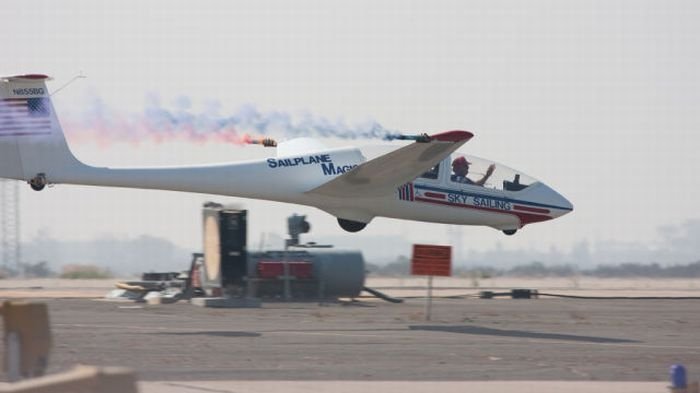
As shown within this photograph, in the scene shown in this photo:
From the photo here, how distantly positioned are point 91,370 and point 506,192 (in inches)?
950

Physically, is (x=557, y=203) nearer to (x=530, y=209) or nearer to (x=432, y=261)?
(x=530, y=209)

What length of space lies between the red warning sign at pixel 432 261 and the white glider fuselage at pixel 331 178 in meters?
3.02

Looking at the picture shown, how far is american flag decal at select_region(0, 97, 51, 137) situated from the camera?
27.4 metres

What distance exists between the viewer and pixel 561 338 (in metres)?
24.6

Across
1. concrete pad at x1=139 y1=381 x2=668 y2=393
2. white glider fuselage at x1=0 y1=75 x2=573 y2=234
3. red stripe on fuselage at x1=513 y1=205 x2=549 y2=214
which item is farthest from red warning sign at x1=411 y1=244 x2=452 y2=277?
concrete pad at x1=139 y1=381 x2=668 y2=393

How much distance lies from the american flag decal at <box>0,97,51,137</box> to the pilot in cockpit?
11.5m

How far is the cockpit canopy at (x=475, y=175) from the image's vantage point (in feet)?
110

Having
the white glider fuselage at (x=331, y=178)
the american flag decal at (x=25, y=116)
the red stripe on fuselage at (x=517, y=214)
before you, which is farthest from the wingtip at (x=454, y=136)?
the american flag decal at (x=25, y=116)

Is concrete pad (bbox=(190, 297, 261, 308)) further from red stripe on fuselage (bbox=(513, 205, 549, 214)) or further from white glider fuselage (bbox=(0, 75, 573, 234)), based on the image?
red stripe on fuselage (bbox=(513, 205, 549, 214))

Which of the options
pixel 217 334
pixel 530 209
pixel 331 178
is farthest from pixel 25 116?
pixel 530 209

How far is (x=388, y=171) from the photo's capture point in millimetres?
32625

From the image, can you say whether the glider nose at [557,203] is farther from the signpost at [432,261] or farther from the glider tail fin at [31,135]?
the glider tail fin at [31,135]

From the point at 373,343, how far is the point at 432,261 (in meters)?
5.53

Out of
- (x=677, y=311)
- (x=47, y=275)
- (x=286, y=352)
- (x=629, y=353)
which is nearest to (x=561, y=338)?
(x=629, y=353)
